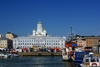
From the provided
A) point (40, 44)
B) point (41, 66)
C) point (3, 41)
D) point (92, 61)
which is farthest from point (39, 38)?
point (92, 61)

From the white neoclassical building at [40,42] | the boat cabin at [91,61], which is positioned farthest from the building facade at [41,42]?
the boat cabin at [91,61]

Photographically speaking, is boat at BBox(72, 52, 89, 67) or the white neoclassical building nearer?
boat at BBox(72, 52, 89, 67)

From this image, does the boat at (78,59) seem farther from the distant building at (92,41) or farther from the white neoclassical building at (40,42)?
the white neoclassical building at (40,42)

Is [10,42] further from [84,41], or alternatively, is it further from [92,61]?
[92,61]

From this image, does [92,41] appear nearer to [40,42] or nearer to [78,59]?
[40,42]

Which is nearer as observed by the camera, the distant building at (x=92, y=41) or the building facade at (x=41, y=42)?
the distant building at (x=92, y=41)

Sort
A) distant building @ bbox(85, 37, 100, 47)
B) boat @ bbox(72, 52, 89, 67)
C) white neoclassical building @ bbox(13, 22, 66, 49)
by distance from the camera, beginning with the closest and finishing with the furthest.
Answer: boat @ bbox(72, 52, 89, 67), distant building @ bbox(85, 37, 100, 47), white neoclassical building @ bbox(13, 22, 66, 49)

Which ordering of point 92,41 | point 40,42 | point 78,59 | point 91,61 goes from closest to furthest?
1. point 91,61
2. point 78,59
3. point 92,41
4. point 40,42

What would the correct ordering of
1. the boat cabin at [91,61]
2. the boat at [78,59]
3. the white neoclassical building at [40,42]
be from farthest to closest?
1. the white neoclassical building at [40,42]
2. the boat at [78,59]
3. the boat cabin at [91,61]

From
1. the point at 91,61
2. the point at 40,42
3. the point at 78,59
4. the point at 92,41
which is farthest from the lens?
the point at 40,42

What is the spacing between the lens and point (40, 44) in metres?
124

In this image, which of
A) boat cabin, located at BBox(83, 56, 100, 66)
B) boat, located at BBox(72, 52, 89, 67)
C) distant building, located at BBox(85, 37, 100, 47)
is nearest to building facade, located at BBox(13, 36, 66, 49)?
distant building, located at BBox(85, 37, 100, 47)

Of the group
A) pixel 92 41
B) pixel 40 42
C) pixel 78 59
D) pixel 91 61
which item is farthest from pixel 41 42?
pixel 91 61

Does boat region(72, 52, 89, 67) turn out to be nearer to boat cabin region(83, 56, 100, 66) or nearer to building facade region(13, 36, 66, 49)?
boat cabin region(83, 56, 100, 66)
